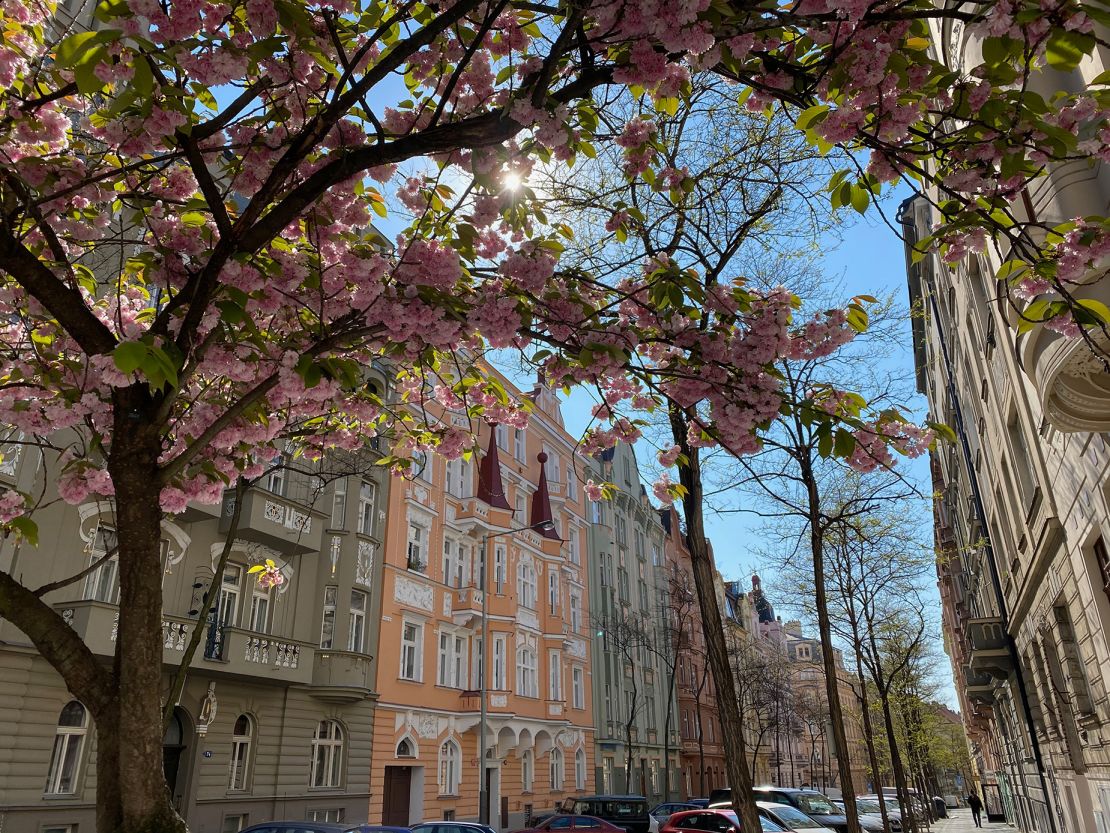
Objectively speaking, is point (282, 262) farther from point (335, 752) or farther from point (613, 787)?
point (613, 787)

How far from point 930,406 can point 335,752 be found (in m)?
34.4

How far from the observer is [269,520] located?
20.0 meters

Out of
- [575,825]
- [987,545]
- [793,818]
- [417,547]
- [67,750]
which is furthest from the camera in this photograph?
[417,547]

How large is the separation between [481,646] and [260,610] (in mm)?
9604

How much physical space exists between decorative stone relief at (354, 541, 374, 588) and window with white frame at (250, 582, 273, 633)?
3196 mm

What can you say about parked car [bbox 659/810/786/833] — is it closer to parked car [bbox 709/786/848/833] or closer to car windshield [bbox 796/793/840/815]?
parked car [bbox 709/786/848/833]

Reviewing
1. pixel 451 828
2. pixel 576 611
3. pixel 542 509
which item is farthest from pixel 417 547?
pixel 576 611

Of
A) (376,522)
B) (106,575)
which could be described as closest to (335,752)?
(376,522)

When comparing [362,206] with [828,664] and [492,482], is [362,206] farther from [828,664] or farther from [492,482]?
[492,482]

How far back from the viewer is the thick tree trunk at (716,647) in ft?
22.6

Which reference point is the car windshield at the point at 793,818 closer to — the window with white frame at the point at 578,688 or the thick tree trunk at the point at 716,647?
the thick tree trunk at the point at 716,647

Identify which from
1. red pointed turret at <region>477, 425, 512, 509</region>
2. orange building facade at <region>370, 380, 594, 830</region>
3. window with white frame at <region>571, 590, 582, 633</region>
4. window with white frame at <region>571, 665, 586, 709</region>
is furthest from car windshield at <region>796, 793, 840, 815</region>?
window with white frame at <region>571, 590, 582, 633</region>

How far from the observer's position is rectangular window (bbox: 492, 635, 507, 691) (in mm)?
29842

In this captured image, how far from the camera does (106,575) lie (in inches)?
650
